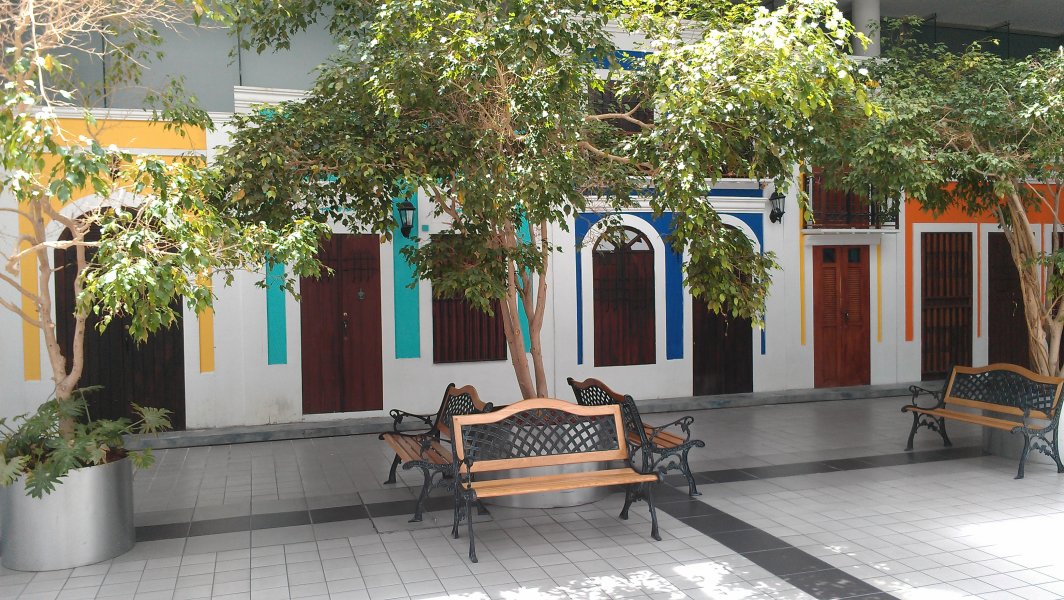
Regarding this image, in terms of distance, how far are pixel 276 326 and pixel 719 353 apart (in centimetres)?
629

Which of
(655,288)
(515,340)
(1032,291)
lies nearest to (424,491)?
(515,340)

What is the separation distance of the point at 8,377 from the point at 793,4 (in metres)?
9.01

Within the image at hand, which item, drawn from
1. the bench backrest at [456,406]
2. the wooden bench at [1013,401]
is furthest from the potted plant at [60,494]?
the wooden bench at [1013,401]

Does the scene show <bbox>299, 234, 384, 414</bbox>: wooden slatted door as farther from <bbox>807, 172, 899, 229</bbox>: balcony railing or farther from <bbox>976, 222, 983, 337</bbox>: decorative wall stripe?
<bbox>976, 222, 983, 337</bbox>: decorative wall stripe

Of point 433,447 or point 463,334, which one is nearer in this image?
point 433,447

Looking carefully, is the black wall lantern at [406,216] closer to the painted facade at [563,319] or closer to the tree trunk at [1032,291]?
the painted facade at [563,319]

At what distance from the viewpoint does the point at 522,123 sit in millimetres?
6270

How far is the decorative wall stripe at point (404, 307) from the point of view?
11.4 metres

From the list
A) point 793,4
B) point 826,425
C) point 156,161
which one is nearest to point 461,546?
point 156,161

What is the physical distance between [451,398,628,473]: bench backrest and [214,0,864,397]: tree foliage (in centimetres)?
86

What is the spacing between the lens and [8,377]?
32.7ft

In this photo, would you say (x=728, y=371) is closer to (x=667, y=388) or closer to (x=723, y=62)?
(x=667, y=388)

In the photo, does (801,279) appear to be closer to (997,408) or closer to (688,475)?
(997,408)

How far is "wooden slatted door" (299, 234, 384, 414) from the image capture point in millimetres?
11125
